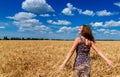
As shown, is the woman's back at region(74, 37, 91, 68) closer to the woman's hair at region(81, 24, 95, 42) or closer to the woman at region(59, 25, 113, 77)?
the woman at region(59, 25, 113, 77)

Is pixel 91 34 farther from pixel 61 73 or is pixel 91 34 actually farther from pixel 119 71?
pixel 119 71

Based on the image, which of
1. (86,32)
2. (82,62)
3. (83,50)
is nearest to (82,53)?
(83,50)

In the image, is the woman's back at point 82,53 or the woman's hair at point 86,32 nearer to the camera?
the woman's hair at point 86,32

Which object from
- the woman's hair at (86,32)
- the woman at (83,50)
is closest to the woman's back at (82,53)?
the woman at (83,50)

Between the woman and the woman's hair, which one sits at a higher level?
the woman's hair

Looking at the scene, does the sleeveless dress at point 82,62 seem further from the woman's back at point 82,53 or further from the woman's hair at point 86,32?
the woman's hair at point 86,32

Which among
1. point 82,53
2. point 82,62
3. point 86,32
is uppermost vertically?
point 86,32

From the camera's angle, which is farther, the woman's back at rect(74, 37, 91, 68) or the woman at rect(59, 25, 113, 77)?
the woman's back at rect(74, 37, 91, 68)

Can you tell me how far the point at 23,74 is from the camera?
7.55 metres

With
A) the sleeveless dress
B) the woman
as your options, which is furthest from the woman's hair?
the sleeveless dress

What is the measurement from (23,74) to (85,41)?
2.38m

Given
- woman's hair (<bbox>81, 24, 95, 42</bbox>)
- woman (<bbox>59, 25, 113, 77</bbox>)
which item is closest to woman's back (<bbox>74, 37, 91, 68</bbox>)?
woman (<bbox>59, 25, 113, 77</bbox>)

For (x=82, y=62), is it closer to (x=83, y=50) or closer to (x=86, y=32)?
(x=83, y=50)

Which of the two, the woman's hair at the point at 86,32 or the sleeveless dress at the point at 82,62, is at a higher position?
the woman's hair at the point at 86,32
